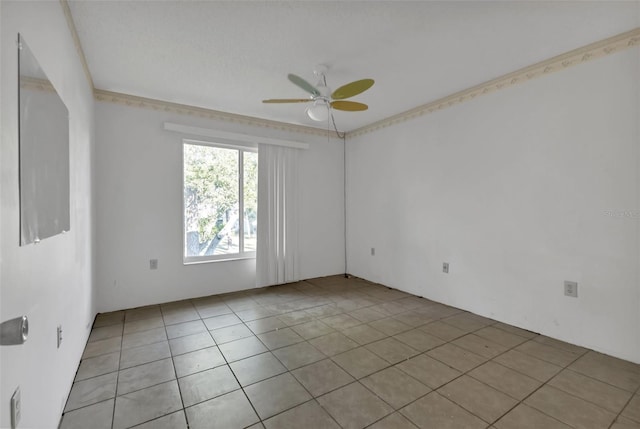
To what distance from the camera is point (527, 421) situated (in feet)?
5.32

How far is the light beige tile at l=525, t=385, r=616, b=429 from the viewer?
5.31 ft

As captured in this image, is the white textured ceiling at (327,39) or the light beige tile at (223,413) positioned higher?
the white textured ceiling at (327,39)

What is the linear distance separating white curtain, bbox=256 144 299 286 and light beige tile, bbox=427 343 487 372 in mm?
2460

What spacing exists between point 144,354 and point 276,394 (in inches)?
49.4

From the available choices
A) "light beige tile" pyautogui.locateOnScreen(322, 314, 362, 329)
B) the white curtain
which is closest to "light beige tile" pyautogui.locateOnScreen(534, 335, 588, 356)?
"light beige tile" pyautogui.locateOnScreen(322, 314, 362, 329)

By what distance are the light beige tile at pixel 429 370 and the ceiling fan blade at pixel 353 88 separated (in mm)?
2120

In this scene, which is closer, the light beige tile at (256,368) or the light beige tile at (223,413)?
the light beige tile at (223,413)

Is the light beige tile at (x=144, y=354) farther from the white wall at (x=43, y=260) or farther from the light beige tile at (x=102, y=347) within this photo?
the white wall at (x=43, y=260)

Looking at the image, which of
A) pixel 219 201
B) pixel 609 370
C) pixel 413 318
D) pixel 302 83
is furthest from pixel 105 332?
pixel 609 370

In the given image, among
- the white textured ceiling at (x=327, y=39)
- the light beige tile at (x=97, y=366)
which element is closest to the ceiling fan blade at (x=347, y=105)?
the white textured ceiling at (x=327, y=39)

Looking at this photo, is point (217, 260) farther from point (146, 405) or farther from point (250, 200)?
point (146, 405)

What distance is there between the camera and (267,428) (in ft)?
5.16

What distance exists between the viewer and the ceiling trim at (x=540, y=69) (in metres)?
2.21

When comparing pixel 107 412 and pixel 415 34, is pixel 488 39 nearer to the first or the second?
pixel 415 34
